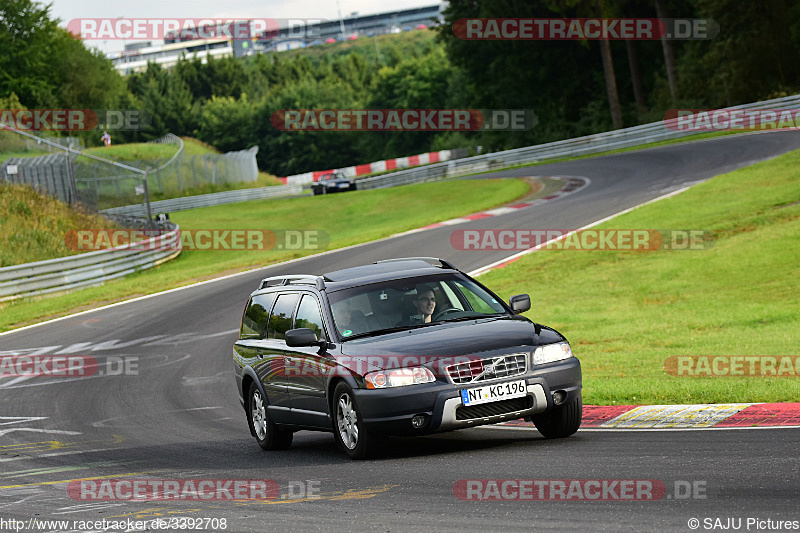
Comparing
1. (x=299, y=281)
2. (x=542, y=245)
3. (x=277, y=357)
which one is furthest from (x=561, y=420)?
Answer: (x=542, y=245)

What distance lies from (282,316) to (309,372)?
3.65ft

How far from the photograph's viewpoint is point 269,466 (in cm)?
912

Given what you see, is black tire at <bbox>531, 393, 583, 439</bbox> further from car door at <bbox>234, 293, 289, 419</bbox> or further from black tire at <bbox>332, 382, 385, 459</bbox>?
car door at <bbox>234, 293, 289, 419</bbox>

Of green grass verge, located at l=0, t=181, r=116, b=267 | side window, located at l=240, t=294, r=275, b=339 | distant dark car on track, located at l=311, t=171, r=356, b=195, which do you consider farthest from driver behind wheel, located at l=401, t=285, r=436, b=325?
distant dark car on track, located at l=311, t=171, r=356, b=195

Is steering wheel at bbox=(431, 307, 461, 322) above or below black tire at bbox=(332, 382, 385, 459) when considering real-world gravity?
above

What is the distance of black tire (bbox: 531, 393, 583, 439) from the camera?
8.64 metres

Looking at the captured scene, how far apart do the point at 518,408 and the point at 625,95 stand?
61.0 metres

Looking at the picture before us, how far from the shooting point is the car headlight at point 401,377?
8242 millimetres

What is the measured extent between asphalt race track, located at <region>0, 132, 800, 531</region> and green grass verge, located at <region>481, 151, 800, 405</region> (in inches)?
101

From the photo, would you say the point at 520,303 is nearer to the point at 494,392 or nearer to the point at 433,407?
the point at 494,392

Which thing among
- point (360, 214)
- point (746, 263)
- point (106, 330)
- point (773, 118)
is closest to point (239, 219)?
point (360, 214)

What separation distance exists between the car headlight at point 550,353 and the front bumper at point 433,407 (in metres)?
0.18

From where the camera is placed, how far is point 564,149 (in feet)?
169

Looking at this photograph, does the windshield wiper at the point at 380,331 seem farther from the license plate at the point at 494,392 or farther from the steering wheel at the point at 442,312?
the license plate at the point at 494,392
